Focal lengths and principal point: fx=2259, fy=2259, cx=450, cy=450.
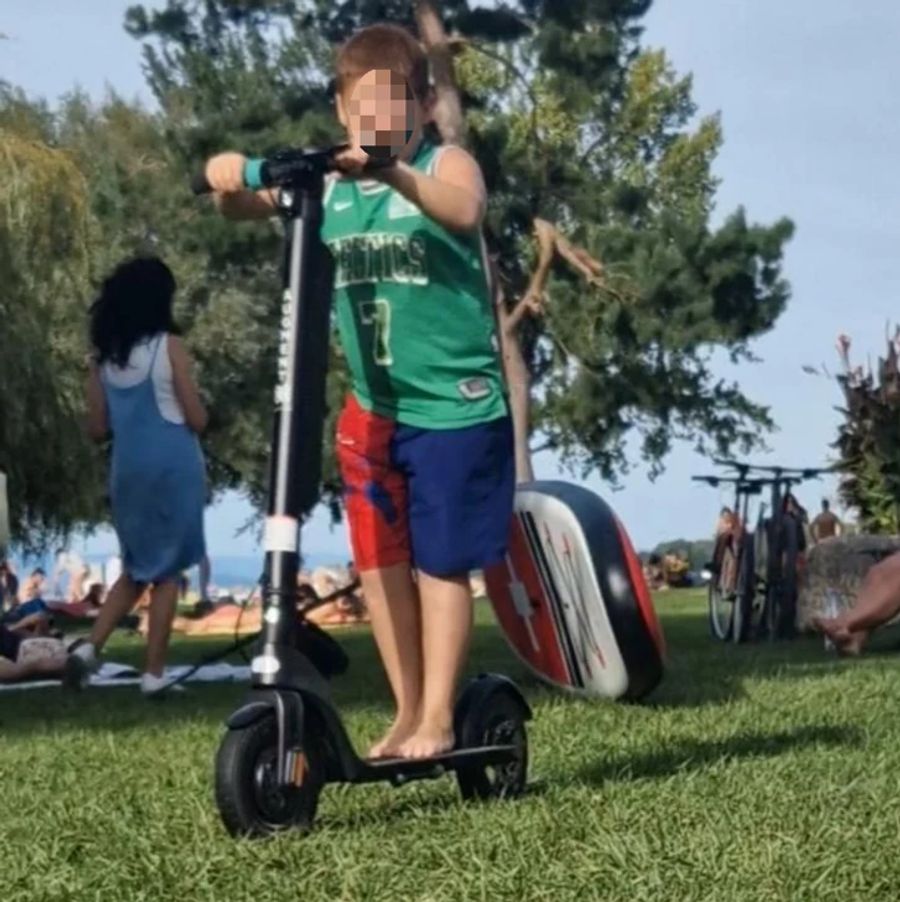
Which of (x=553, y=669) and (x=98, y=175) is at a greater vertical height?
(x=98, y=175)

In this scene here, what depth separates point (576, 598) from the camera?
7.11 meters

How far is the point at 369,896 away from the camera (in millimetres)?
3209

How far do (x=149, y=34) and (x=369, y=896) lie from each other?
27.4m

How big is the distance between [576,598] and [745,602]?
286 inches

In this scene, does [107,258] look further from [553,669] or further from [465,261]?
[465,261]

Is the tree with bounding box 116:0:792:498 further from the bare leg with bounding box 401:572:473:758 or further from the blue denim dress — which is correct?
the bare leg with bounding box 401:572:473:758

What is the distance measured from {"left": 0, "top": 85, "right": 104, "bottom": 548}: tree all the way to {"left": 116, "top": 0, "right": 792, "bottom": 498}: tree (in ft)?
17.3

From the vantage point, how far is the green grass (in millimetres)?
3285

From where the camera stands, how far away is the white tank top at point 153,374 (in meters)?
8.59

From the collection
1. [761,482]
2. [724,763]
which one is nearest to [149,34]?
[761,482]

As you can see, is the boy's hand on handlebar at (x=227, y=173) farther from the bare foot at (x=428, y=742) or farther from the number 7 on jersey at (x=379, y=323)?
the bare foot at (x=428, y=742)

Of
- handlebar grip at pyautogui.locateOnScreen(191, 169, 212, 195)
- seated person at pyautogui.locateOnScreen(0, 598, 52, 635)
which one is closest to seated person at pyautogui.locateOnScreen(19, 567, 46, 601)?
seated person at pyautogui.locateOnScreen(0, 598, 52, 635)

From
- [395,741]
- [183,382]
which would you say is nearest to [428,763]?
[395,741]

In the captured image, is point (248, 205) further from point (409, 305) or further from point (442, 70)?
point (442, 70)
